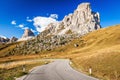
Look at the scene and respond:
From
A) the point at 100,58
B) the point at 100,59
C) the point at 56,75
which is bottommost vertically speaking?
the point at 56,75

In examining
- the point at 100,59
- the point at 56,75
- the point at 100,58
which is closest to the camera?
the point at 56,75

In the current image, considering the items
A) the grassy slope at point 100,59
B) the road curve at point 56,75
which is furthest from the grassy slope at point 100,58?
the road curve at point 56,75

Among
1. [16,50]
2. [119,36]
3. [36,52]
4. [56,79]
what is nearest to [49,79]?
[56,79]

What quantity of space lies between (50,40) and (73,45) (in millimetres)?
37339

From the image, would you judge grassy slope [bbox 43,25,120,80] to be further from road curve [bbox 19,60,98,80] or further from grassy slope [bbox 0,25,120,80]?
road curve [bbox 19,60,98,80]

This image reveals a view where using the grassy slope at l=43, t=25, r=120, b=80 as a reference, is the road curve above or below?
below

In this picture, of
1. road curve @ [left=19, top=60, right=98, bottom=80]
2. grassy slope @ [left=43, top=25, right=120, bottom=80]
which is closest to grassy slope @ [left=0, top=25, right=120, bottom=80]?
grassy slope @ [left=43, top=25, right=120, bottom=80]

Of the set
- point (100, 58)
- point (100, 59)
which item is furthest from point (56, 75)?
point (100, 58)

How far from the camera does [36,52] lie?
158125mm

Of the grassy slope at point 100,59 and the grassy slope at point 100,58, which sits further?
the grassy slope at point 100,58

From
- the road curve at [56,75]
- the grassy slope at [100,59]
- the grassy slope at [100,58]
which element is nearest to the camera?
the road curve at [56,75]

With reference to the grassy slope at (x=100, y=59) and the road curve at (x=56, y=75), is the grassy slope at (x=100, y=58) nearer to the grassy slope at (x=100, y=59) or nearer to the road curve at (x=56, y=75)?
the grassy slope at (x=100, y=59)

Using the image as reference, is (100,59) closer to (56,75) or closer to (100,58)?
(100,58)

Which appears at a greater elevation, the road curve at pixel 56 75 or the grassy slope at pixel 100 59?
the grassy slope at pixel 100 59
